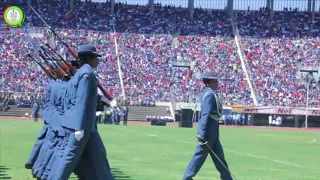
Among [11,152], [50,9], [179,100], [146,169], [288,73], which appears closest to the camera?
[146,169]

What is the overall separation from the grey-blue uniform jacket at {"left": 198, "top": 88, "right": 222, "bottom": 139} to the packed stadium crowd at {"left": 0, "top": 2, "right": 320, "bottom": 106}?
1459 inches

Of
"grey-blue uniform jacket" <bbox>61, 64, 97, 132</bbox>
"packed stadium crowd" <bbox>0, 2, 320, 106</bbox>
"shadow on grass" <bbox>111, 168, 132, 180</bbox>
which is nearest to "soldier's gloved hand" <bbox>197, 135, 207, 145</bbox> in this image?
"shadow on grass" <bbox>111, 168, 132, 180</bbox>

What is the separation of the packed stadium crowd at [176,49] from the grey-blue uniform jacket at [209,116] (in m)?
37.1

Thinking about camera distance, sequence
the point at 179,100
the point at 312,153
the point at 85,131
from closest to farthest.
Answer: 1. the point at 85,131
2. the point at 312,153
3. the point at 179,100

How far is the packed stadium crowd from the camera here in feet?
165

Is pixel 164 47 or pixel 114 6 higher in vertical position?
pixel 114 6

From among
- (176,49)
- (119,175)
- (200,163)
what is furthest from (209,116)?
(176,49)

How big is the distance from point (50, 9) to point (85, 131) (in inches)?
2002

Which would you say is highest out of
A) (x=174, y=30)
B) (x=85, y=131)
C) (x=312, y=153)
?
(x=174, y=30)

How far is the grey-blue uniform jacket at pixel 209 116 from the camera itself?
1095 cm

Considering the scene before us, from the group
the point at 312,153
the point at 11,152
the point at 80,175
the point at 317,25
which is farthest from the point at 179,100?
the point at 80,175

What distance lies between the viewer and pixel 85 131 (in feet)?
26.1

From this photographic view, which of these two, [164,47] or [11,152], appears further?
[164,47]

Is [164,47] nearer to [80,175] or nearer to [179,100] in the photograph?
[179,100]
